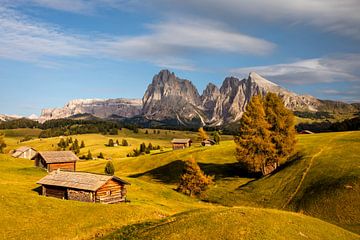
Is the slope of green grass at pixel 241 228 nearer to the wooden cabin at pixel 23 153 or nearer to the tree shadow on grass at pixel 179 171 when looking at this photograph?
the tree shadow on grass at pixel 179 171

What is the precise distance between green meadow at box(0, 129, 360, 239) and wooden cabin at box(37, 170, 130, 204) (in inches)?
129

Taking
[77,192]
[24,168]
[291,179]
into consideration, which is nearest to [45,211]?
[77,192]

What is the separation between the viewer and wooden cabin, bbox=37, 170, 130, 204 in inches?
2109

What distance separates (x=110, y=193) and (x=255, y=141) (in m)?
33.9

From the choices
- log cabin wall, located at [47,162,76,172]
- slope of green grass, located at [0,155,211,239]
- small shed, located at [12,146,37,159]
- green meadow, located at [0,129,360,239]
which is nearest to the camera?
green meadow, located at [0,129,360,239]

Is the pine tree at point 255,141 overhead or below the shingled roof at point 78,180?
overhead

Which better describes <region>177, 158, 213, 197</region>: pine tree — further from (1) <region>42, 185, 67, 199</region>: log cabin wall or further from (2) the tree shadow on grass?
(1) <region>42, 185, 67, 199</region>: log cabin wall

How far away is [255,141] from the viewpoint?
7356 centimetres

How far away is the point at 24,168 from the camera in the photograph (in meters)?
87.6

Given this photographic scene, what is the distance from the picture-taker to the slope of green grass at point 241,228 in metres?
24.6

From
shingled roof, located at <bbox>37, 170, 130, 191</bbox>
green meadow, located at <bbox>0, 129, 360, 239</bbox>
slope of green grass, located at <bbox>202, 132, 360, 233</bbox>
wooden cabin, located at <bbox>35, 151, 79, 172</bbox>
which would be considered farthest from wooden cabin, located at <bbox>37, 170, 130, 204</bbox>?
wooden cabin, located at <bbox>35, 151, 79, 172</bbox>

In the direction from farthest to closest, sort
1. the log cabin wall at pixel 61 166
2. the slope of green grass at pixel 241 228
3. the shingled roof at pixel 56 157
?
the shingled roof at pixel 56 157 < the log cabin wall at pixel 61 166 < the slope of green grass at pixel 241 228

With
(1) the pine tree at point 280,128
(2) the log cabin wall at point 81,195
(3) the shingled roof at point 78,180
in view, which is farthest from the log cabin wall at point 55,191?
(1) the pine tree at point 280,128

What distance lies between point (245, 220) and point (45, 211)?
26.1 meters
